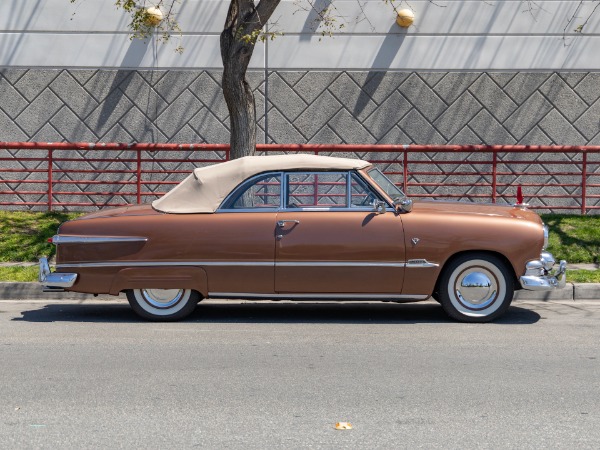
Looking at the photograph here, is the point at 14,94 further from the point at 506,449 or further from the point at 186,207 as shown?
the point at 506,449

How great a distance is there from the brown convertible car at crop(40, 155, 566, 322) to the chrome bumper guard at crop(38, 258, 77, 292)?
1cm

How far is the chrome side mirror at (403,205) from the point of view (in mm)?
8977

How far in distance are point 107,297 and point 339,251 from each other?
129 inches

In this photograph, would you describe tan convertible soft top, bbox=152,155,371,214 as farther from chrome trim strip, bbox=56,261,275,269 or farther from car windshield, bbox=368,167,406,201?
chrome trim strip, bbox=56,261,275,269

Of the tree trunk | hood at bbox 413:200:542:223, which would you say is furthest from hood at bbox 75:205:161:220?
the tree trunk

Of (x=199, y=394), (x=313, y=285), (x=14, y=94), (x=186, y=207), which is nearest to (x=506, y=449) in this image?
(x=199, y=394)

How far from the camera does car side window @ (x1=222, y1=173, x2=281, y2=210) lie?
920 centimetres

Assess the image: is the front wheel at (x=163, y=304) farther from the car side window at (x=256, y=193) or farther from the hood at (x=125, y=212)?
the car side window at (x=256, y=193)

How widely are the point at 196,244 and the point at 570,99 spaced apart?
10061mm

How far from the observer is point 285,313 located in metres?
9.87

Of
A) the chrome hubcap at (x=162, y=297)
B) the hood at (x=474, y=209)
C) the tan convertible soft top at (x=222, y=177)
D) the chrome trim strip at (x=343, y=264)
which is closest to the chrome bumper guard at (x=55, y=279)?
the chrome hubcap at (x=162, y=297)

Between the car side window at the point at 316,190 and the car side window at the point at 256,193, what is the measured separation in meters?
0.12

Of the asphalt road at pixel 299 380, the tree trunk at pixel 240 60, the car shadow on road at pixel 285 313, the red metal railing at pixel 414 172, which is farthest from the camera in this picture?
A: the red metal railing at pixel 414 172

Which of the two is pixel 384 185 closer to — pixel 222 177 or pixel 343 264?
pixel 343 264
